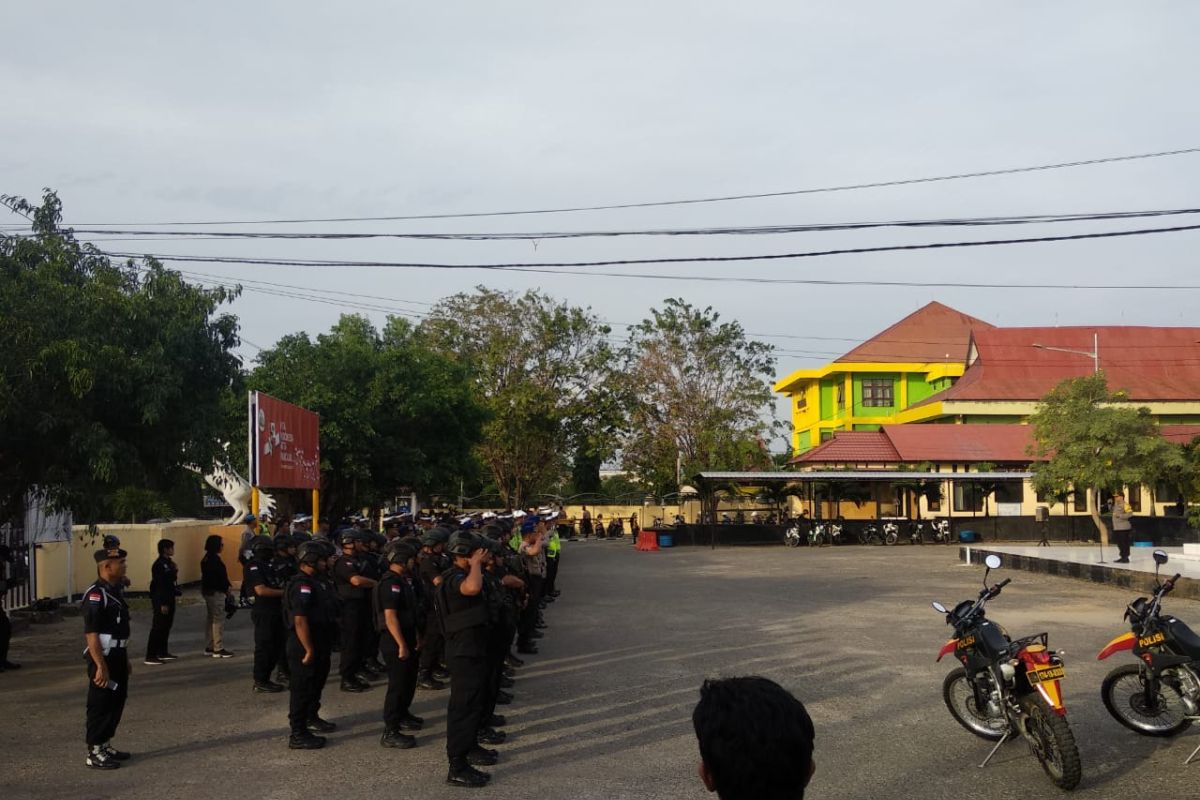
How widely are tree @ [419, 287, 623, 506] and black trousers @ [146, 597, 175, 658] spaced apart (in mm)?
39870

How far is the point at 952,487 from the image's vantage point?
47.4 meters

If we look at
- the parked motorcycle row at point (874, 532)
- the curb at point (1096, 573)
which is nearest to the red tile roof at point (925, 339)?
the parked motorcycle row at point (874, 532)

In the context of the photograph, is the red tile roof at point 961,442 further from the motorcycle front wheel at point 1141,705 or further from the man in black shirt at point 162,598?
the motorcycle front wheel at point 1141,705

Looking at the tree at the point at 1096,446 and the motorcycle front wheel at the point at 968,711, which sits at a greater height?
the tree at the point at 1096,446

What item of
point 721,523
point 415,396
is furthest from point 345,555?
point 721,523

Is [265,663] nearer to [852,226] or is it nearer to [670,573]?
[852,226]

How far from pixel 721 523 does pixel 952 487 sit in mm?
9449

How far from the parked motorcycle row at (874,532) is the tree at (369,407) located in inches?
567

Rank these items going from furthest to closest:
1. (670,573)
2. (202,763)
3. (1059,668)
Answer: (670,573) < (202,763) < (1059,668)

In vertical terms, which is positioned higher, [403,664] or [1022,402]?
[1022,402]

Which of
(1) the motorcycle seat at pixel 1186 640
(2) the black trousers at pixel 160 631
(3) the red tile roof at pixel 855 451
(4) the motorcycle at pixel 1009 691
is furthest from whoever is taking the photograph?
(3) the red tile roof at pixel 855 451

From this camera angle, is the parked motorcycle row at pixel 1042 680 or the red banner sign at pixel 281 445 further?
the red banner sign at pixel 281 445

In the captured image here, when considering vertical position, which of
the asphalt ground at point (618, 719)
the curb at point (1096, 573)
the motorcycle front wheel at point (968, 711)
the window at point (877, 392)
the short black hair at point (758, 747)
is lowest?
the curb at point (1096, 573)

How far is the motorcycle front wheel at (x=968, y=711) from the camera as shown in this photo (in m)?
8.98
